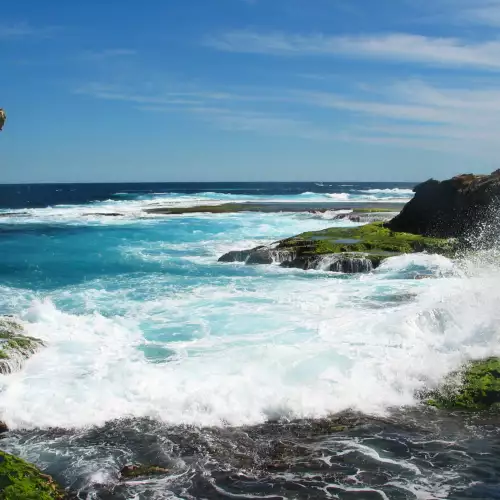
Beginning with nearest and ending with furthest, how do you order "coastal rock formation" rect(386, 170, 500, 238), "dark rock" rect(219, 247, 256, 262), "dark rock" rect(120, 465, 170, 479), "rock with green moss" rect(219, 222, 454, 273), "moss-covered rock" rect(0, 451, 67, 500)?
"moss-covered rock" rect(0, 451, 67, 500) → "dark rock" rect(120, 465, 170, 479) → "rock with green moss" rect(219, 222, 454, 273) → "dark rock" rect(219, 247, 256, 262) → "coastal rock formation" rect(386, 170, 500, 238)

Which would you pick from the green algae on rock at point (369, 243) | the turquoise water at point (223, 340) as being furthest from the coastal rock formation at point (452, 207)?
the turquoise water at point (223, 340)

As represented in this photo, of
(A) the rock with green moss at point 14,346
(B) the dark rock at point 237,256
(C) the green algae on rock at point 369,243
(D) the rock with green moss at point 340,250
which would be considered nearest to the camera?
(A) the rock with green moss at point 14,346

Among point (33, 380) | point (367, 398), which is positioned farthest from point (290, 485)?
point (33, 380)

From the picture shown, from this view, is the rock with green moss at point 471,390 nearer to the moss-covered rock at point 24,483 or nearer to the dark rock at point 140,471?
the dark rock at point 140,471

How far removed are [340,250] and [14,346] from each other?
15268 mm

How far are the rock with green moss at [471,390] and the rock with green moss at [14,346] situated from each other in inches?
300

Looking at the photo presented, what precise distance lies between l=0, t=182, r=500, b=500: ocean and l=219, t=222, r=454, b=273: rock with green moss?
6.21 feet

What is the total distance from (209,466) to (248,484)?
2.24ft

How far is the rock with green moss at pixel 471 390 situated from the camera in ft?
31.0

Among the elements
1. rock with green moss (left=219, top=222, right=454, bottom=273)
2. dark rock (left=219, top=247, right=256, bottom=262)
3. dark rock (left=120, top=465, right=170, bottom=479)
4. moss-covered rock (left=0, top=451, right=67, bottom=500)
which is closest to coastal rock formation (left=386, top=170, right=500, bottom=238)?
rock with green moss (left=219, top=222, right=454, bottom=273)

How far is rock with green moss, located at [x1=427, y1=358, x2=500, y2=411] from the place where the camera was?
9445mm

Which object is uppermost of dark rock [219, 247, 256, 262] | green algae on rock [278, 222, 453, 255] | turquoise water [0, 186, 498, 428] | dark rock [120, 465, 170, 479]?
green algae on rock [278, 222, 453, 255]

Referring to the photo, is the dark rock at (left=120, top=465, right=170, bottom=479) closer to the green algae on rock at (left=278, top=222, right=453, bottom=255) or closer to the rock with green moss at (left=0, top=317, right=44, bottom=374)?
the rock with green moss at (left=0, top=317, right=44, bottom=374)

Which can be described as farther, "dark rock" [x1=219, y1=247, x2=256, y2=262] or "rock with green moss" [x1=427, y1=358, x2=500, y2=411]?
"dark rock" [x1=219, y1=247, x2=256, y2=262]
